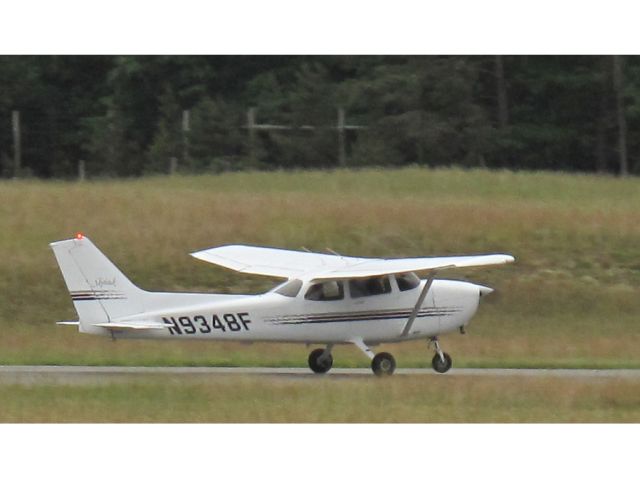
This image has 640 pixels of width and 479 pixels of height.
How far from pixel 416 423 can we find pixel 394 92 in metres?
39.3

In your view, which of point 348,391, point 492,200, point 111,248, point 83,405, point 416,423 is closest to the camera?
point 416,423

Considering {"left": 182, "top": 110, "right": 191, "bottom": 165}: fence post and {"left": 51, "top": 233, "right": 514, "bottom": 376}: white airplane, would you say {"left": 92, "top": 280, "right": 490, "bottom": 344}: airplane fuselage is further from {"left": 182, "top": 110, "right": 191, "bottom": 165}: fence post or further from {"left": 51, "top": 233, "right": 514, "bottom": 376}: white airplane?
{"left": 182, "top": 110, "right": 191, "bottom": 165}: fence post

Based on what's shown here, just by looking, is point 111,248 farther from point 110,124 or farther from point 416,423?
point 110,124

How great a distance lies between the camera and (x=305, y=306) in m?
18.8

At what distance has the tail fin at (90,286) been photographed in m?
17.9

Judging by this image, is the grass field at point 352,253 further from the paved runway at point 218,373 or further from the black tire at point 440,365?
the black tire at point 440,365

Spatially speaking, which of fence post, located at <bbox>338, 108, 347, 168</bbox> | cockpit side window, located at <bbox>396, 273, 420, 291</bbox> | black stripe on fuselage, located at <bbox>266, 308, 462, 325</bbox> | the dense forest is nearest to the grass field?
black stripe on fuselage, located at <bbox>266, 308, 462, 325</bbox>

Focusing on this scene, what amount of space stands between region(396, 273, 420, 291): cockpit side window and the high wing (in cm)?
23

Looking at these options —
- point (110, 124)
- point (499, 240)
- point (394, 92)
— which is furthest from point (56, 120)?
point (499, 240)

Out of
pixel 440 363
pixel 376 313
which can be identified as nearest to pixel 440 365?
pixel 440 363

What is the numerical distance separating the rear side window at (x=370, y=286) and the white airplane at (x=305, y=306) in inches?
0.6

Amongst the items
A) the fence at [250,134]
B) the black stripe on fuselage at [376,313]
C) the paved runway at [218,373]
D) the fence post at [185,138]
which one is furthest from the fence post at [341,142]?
the black stripe on fuselage at [376,313]

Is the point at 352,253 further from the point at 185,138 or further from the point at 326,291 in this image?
the point at 185,138

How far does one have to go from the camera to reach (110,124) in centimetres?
5500
